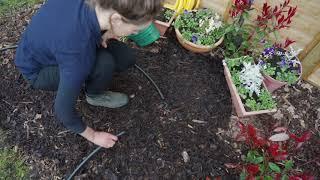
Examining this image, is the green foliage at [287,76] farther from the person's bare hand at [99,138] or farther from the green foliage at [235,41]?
the person's bare hand at [99,138]

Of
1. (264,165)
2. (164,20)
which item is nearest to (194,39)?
(164,20)

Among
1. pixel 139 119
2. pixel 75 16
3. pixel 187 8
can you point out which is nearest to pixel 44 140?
pixel 139 119

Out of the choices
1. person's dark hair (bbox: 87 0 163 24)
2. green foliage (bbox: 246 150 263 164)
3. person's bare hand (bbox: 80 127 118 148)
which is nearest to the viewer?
person's dark hair (bbox: 87 0 163 24)

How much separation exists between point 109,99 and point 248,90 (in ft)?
3.28

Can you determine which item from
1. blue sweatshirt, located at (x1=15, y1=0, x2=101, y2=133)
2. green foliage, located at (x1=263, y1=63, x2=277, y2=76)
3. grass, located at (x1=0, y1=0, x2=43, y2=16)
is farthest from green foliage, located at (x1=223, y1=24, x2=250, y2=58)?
grass, located at (x1=0, y1=0, x2=43, y2=16)

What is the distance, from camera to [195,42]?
253 centimetres

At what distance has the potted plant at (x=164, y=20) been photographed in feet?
8.37

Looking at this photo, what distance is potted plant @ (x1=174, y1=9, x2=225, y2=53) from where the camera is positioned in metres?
2.53

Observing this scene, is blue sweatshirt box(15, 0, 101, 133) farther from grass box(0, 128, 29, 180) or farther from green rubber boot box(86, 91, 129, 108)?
grass box(0, 128, 29, 180)

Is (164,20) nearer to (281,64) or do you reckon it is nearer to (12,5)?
(281,64)

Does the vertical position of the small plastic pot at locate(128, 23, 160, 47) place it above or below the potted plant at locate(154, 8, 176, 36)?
below

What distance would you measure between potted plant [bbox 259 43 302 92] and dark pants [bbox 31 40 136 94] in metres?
1.03

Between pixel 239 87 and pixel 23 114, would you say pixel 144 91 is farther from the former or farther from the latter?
pixel 23 114

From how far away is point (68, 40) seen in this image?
1.38 meters
